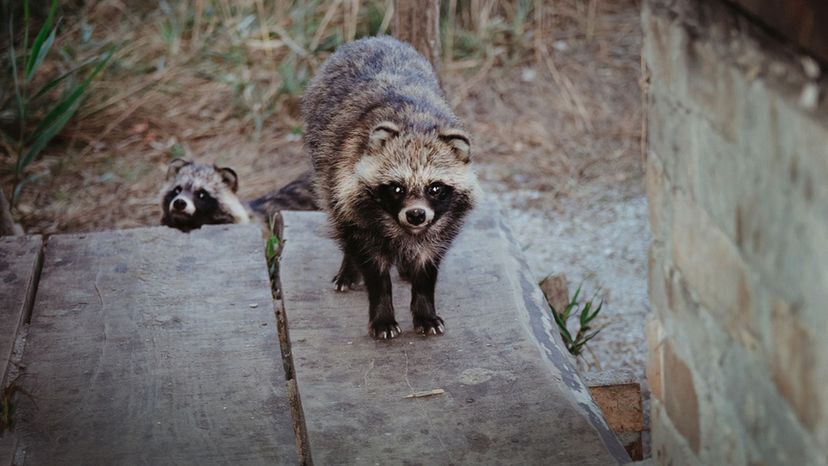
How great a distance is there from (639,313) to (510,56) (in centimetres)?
344

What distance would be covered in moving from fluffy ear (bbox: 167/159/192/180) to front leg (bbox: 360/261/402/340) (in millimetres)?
2614

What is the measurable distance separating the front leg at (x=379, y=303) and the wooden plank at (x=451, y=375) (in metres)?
0.04

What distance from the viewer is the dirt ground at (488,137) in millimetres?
6652

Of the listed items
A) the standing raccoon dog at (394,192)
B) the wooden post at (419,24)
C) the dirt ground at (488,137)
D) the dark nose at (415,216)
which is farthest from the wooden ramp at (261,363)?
the dirt ground at (488,137)

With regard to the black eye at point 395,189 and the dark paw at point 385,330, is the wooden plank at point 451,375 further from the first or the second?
the black eye at point 395,189

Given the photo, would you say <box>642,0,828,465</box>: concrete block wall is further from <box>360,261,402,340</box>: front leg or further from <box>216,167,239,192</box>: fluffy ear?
<box>216,167,239,192</box>: fluffy ear

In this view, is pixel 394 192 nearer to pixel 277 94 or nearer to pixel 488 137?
pixel 488 137

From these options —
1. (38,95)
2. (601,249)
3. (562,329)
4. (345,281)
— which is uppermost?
(38,95)

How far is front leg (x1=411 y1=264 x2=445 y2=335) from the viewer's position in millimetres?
3961

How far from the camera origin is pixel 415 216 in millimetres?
3918

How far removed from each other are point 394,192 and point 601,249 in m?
2.71

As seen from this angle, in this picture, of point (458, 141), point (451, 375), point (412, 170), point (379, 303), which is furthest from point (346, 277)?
point (451, 375)

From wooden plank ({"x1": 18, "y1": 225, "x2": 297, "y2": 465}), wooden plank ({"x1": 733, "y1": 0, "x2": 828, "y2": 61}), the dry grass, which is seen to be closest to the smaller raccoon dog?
the dry grass

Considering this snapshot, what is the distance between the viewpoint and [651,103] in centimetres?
252
